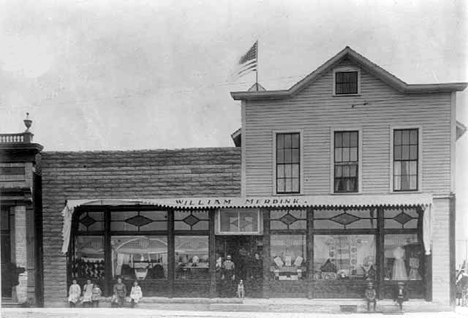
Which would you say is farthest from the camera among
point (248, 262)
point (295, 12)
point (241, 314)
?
point (248, 262)

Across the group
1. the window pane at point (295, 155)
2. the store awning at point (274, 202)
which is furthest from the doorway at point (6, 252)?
the window pane at point (295, 155)

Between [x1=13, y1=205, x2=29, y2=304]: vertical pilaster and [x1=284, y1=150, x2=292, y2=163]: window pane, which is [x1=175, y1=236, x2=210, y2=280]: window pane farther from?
[x1=13, y1=205, x2=29, y2=304]: vertical pilaster

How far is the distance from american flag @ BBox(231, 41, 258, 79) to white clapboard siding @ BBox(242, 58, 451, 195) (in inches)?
46.5

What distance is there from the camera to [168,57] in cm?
1764

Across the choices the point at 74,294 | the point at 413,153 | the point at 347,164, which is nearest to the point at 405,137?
the point at 413,153

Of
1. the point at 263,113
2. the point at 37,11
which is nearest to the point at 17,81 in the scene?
the point at 37,11

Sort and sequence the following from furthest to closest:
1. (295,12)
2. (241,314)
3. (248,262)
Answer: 1. (248,262)
2. (241,314)
3. (295,12)

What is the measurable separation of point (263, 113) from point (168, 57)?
3.47 m

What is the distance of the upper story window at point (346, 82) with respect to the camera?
709 inches

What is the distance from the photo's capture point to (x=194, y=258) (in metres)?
19.0

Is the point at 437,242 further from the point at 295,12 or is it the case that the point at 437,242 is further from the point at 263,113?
the point at 295,12

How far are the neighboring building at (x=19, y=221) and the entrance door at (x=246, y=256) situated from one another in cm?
609

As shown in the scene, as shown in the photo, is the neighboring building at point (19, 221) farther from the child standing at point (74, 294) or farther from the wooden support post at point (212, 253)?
the wooden support post at point (212, 253)

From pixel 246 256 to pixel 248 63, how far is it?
6.22 metres
